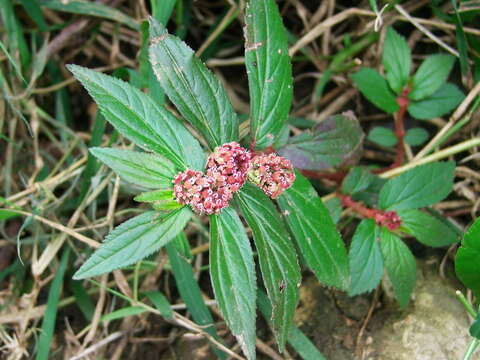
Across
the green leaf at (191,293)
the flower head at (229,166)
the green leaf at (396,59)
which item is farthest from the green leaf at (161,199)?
the green leaf at (396,59)

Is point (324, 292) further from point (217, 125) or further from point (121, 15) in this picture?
point (121, 15)

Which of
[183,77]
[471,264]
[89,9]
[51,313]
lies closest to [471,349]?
[471,264]

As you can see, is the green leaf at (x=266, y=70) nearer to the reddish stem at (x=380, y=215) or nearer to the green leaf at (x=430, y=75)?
the reddish stem at (x=380, y=215)

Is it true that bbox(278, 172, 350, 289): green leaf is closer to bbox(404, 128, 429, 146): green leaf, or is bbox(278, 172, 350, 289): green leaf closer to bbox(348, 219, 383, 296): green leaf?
bbox(348, 219, 383, 296): green leaf

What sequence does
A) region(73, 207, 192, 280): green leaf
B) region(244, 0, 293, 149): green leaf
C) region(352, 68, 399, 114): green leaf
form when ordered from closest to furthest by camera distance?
region(73, 207, 192, 280): green leaf
region(244, 0, 293, 149): green leaf
region(352, 68, 399, 114): green leaf

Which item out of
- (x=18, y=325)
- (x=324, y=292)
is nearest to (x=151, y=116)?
(x=324, y=292)

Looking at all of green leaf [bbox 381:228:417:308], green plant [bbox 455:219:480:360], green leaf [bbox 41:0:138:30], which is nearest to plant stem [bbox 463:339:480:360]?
green plant [bbox 455:219:480:360]
